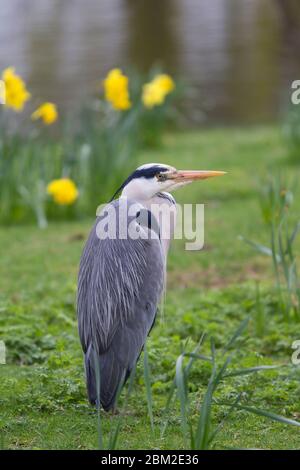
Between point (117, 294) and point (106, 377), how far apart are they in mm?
365

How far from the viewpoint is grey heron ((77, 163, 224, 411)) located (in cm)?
403

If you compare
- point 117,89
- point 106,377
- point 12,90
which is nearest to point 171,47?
point 117,89

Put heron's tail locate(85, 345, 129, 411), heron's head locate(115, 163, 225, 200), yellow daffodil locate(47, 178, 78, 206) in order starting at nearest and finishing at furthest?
heron's tail locate(85, 345, 129, 411), heron's head locate(115, 163, 225, 200), yellow daffodil locate(47, 178, 78, 206)

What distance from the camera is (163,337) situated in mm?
5160

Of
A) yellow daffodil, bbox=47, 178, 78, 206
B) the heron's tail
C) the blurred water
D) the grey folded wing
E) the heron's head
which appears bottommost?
the heron's tail

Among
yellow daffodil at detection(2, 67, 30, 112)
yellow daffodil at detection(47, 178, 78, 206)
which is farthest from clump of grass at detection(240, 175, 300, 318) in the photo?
yellow daffodil at detection(2, 67, 30, 112)

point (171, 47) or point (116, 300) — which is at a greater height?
point (171, 47)

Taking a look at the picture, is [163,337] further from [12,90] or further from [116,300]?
[12,90]

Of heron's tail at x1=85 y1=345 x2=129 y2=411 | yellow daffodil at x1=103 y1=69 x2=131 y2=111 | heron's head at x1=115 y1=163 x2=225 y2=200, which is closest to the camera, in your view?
heron's tail at x1=85 y1=345 x2=129 y2=411

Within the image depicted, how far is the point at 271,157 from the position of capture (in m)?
10.2

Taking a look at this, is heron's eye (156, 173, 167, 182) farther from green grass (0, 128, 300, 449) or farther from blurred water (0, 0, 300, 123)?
blurred water (0, 0, 300, 123)

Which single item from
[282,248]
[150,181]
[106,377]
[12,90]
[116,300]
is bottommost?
[106,377]

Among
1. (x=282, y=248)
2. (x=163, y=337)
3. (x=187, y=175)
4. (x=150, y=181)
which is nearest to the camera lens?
(x=150, y=181)

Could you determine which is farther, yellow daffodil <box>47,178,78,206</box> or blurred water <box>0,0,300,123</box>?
blurred water <box>0,0,300,123</box>
